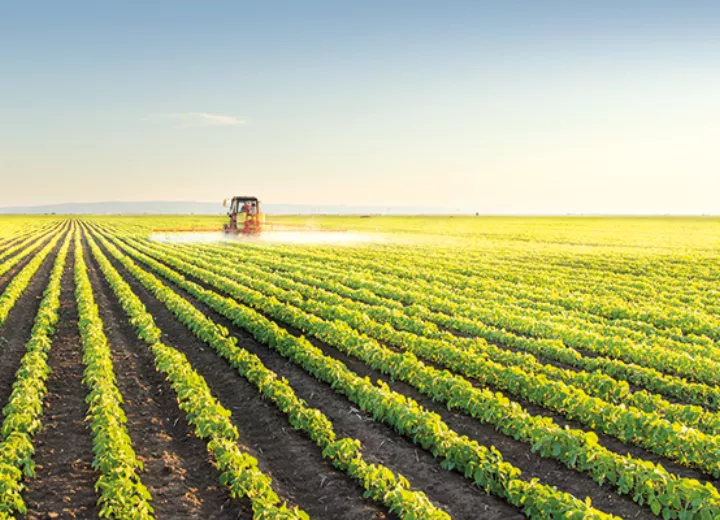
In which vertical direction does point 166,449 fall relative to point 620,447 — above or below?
below

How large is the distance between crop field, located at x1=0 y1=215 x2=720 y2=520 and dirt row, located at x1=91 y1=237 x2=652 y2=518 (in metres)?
0.03

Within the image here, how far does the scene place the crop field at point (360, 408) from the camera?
20.0ft

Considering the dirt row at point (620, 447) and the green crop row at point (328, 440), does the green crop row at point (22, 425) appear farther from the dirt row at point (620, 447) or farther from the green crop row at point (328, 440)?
the dirt row at point (620, 447)

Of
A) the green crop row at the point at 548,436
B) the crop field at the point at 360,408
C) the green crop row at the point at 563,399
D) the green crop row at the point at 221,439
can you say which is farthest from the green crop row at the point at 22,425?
the green crop row at the point at 563,399

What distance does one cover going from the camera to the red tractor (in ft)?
134

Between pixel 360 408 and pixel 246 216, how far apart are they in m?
34.3

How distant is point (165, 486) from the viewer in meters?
6.46

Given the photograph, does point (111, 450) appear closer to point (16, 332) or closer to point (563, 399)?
point (563, 399)

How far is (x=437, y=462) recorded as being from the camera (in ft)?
23.1

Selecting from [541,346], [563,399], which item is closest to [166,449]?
[563,399]

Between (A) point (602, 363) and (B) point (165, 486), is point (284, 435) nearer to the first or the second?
(B) point (165, 486)

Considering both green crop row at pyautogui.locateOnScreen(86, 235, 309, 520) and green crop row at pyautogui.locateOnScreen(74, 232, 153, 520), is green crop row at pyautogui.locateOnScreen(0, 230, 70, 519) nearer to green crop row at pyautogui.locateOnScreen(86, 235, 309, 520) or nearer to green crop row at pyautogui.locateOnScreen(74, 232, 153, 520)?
green crop row at pyautogui.locateOnScreen(74, 232, 153, 520)

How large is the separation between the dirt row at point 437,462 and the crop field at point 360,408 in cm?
3

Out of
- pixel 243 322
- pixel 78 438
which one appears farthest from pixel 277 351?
pixel 78 438
